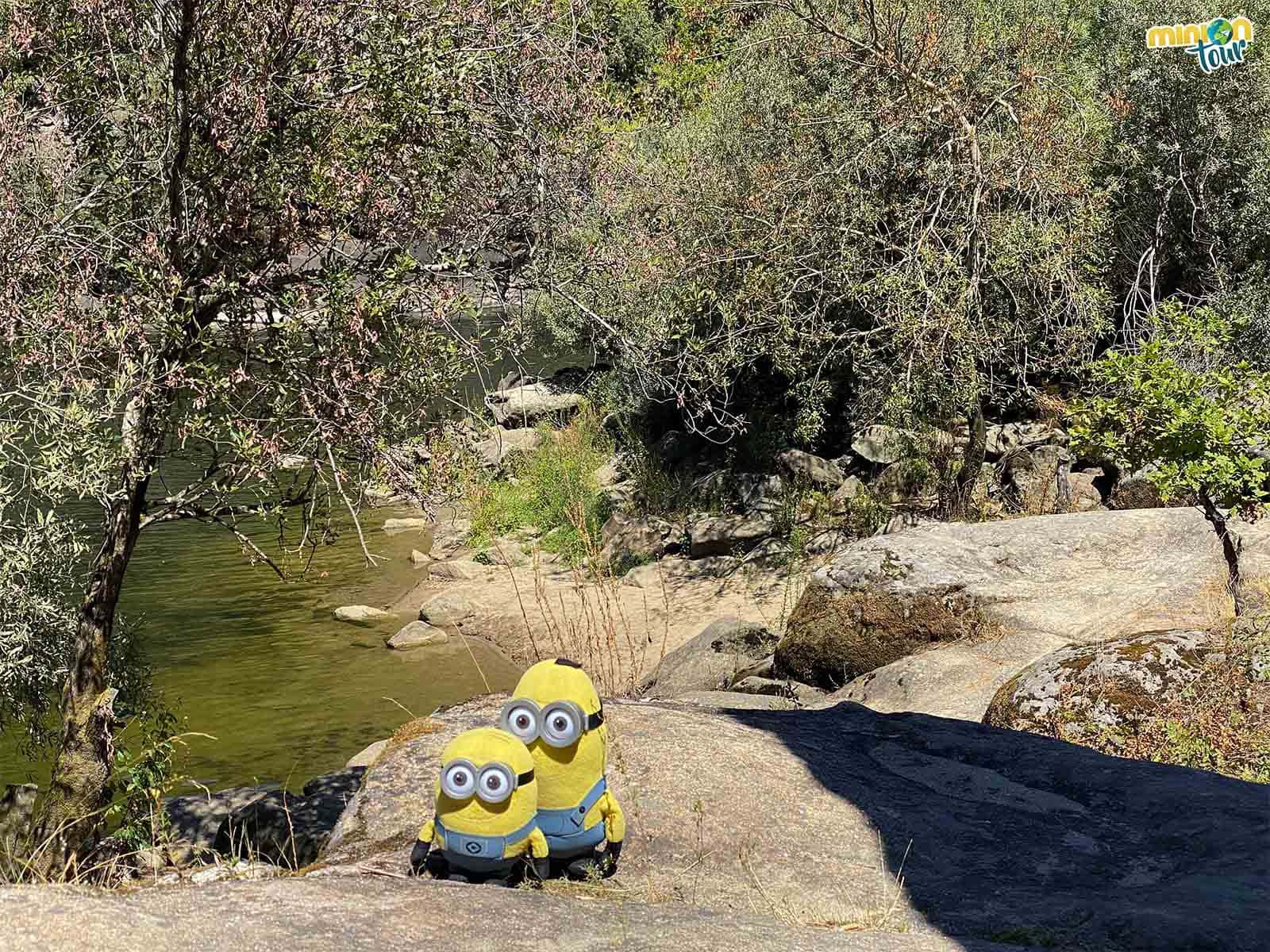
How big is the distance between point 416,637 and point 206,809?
7.74 m

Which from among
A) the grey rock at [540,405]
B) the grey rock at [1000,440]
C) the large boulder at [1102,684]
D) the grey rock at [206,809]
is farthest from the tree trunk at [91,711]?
the grey rock at [540,405]

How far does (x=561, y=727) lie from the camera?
5.77 metres

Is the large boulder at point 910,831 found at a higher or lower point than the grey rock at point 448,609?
higher

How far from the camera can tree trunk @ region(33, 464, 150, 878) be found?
7.63 meters

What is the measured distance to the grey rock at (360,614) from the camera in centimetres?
1986

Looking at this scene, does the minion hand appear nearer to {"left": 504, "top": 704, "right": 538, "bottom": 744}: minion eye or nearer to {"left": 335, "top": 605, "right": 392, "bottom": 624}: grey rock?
{"left": 504, "top": 704, "right": 538, "bottom": 744}: minion eye

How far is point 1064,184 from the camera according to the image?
17656 mm

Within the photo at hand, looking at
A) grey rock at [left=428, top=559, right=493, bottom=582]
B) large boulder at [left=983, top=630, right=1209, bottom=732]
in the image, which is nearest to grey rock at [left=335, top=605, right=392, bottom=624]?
grey rock at [left=428, top=559, right=493, bottom=582]

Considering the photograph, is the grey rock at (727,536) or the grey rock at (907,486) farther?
the grey rock at (727,536)

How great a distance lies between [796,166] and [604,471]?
8.66 metres

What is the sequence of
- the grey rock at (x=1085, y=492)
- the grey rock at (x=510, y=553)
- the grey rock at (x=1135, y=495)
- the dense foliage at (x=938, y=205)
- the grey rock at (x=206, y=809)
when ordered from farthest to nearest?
the grey rock at (x=510, y=553) < the grey rock at (x=1085, y=492) < the dense foliage at (x=938, y=205) < the grey rock at (x=1135, y=495) < the grey rock at (x=206, y=809)

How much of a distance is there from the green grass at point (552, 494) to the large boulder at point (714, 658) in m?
6.16

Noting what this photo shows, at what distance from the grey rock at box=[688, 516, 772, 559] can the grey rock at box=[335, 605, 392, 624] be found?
201 inches

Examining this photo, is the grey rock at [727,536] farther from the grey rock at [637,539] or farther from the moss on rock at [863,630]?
the moss on rock at [863,630]
